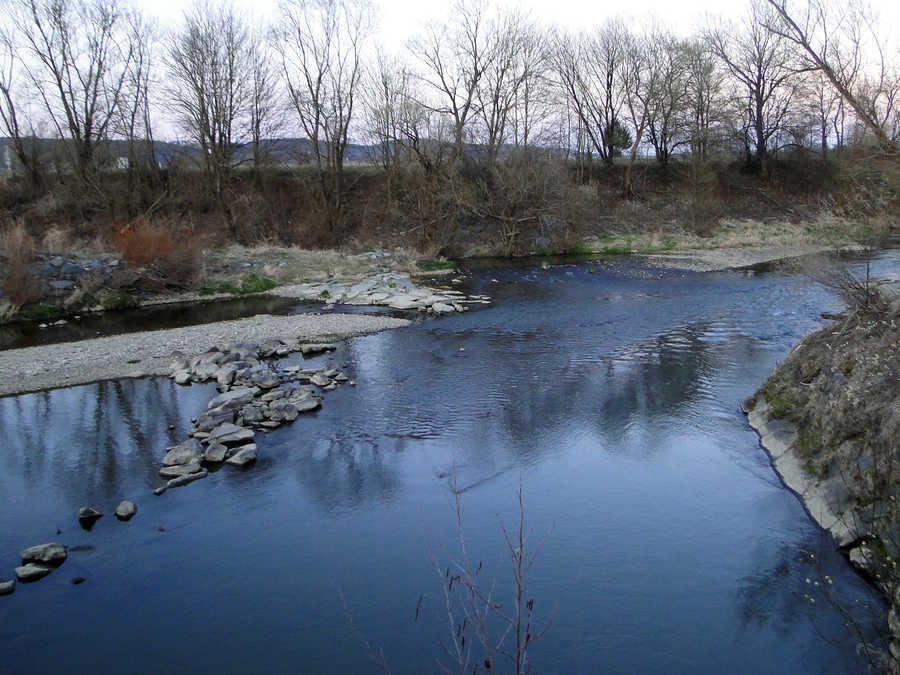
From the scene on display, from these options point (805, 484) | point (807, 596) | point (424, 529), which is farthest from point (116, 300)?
point (807, 596)

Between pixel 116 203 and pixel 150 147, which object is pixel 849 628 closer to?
pixel 116 203

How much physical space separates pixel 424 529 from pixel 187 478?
3455mm

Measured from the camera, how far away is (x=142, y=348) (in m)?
15.6

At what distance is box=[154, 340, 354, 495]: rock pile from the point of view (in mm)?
9258

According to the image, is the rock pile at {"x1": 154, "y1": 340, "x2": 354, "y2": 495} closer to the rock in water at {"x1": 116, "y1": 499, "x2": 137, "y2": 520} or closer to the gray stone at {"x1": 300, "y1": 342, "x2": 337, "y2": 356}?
the gray stone at {"x1": 300, "y1": 342, "x2": 337, "y2": 356}

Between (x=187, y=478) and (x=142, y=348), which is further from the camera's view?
(x=142, y=348)

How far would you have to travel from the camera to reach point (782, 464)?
28.6 feet

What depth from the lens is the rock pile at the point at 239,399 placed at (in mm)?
9258

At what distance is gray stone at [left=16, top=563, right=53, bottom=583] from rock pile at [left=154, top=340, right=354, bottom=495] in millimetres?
1793

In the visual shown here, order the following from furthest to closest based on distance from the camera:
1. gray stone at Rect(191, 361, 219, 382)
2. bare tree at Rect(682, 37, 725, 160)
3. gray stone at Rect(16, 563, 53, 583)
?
bare tree at Rect(682, 37, 725, 160) < gray stone at Rect(191, 361, 219, 382) < gray stone at Rect(16, 563, 53, 583)

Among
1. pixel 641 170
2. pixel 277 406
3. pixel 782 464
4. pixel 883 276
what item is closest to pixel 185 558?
pixel 277 406

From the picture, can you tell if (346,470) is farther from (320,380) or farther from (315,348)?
(315,348)

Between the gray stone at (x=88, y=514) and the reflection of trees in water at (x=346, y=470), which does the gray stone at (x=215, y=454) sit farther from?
the gray stone at (x=88, y=514)

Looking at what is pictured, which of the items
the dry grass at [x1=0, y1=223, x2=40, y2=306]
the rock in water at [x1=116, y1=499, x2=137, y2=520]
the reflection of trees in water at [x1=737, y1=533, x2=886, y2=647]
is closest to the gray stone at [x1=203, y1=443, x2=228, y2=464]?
the rock in water at [x1=116, y1=499, x2=137, y2=520]
